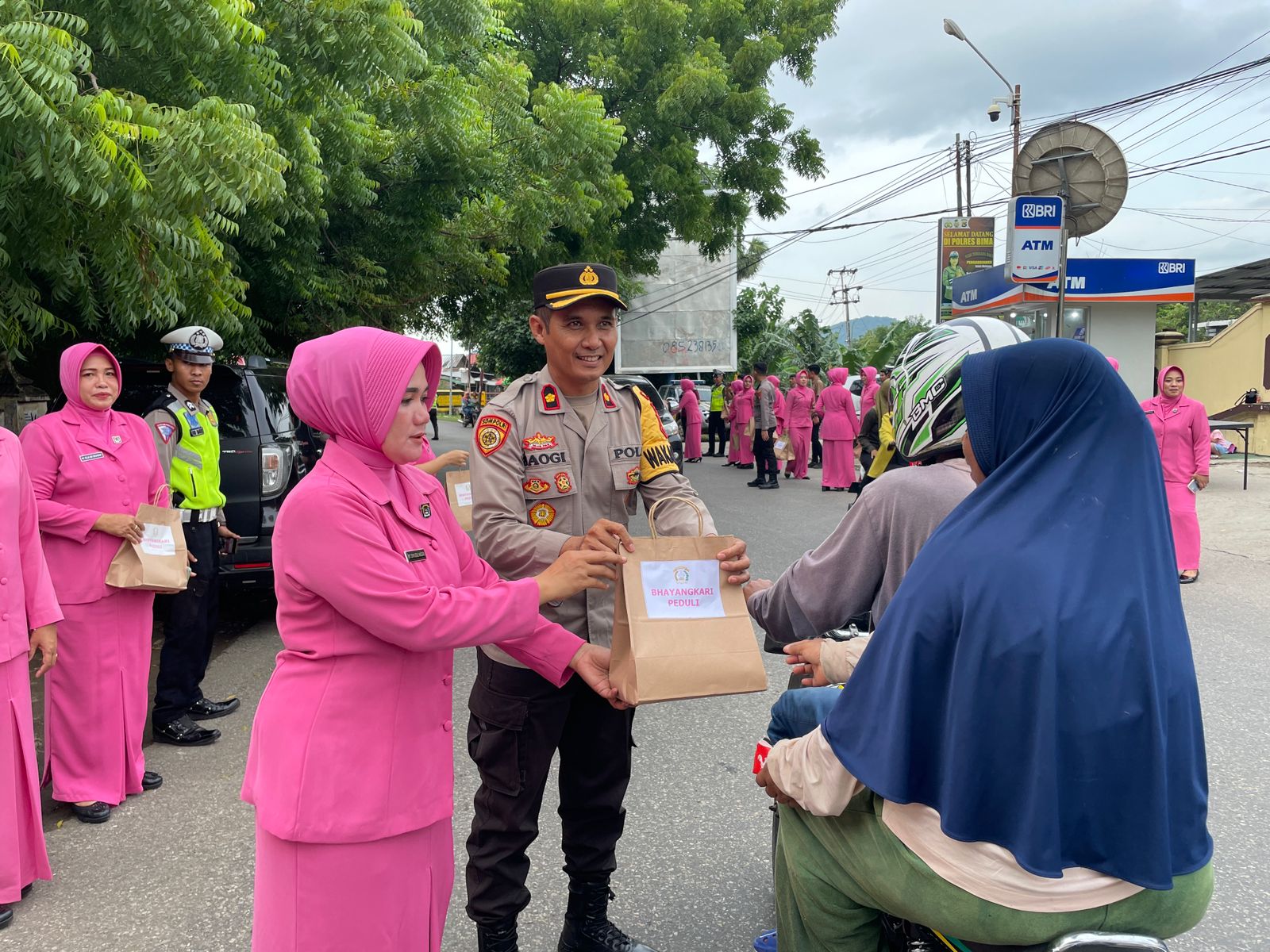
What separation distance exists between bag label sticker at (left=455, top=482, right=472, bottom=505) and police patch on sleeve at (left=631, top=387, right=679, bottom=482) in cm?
178

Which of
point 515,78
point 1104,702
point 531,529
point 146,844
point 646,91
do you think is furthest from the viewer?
point 646,91

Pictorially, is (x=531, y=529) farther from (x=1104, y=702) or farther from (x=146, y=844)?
(x=146, y=844)

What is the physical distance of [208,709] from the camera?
5.25 metres

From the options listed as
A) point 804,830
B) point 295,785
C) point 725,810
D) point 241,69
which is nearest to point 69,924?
point 295,785

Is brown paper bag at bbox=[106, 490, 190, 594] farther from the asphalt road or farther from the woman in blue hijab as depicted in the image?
the woman in blue hijab

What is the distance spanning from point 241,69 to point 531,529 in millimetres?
3830

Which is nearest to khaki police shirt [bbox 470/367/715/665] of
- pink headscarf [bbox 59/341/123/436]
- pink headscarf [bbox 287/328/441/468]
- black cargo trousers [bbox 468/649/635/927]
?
black cargo trousers [bbox 468/649/635/927]

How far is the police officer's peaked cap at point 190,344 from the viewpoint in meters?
5.07

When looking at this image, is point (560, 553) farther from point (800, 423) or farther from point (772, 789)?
point (800, 423)

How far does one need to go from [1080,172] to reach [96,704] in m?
8.59

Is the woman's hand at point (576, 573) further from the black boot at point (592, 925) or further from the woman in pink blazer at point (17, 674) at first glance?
the woman in pink blazer at point (17, 674)

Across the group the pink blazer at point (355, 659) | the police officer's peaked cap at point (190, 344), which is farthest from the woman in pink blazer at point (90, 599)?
the pink blazer at point (355, 659)

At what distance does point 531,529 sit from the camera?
2.77m

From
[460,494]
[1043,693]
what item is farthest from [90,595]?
[1043,693]
